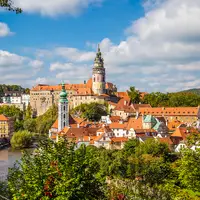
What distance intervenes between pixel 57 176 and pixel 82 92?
59001 mm

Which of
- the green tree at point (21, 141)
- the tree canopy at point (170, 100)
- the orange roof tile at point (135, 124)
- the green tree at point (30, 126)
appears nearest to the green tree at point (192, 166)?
the orange roof tile at point (135, 124)

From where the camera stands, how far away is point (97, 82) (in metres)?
66.8

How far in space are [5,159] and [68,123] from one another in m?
11.9

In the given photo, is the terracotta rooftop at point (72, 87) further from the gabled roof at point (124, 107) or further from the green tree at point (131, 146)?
the green tree at point (131, 146)

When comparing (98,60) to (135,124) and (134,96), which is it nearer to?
(134,96)

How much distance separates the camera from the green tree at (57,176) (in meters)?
6.53

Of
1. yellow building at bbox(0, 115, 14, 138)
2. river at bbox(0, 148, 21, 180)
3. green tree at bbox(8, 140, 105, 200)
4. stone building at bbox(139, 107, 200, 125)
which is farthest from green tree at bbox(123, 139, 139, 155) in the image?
yellow building at bbox(0, 115, 14, 138)

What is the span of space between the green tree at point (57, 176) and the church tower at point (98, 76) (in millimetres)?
58236

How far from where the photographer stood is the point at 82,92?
215 feet

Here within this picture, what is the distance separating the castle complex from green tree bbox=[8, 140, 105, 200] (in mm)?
54824

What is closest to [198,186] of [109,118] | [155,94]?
[109,118]

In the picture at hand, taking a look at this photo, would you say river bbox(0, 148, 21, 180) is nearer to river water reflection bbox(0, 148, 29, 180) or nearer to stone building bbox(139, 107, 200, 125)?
river water reflection bbox(0, 148, 29, 180)

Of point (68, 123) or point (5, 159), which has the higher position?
point (68, 123)

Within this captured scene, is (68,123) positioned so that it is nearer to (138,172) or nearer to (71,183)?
(138,172)
